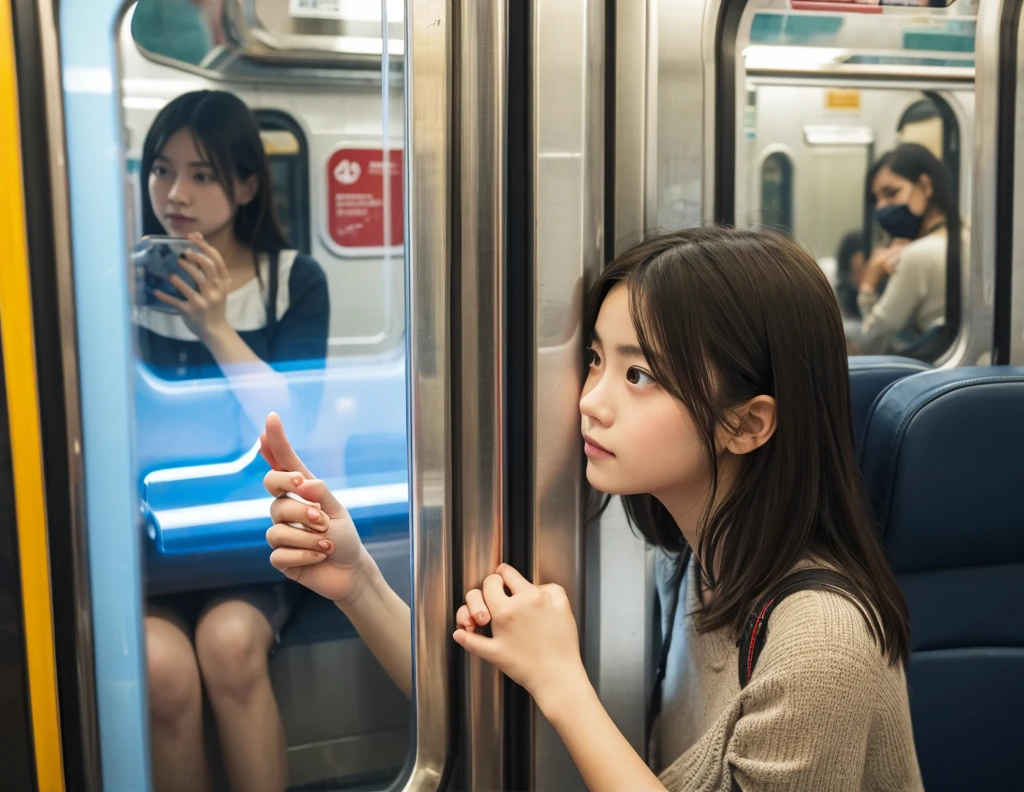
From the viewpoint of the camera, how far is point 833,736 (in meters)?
1.00

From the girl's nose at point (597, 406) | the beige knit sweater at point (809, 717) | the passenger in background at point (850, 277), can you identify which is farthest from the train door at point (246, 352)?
the passenger in background at point (850, 277)

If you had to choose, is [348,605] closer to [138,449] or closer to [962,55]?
[138,449]

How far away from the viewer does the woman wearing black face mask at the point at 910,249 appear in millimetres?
2338

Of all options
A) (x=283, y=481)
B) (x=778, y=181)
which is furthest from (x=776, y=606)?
(x=778, y=181)

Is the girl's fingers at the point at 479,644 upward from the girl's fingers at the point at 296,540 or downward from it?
downward

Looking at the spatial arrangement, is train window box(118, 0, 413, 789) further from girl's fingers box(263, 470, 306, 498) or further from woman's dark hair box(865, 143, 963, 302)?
woman's dark hair box(865, 143, 963, 302)

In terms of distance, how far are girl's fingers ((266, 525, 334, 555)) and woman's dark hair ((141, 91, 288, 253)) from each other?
0.33 metres

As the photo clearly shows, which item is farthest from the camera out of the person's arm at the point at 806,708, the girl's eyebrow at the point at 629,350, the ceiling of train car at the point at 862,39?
the ceiling of train car at the point at 862,39

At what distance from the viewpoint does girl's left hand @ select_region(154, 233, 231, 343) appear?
A: 1078 millimetres

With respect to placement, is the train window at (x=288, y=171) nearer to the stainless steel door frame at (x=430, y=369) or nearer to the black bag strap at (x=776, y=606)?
the stainless steel door frame at (x=430, y=369)

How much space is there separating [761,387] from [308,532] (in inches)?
22.0

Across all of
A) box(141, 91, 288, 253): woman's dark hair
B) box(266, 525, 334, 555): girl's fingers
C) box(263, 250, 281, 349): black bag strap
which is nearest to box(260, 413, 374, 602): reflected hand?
box(266, 525, 334, 555): girl's fingers

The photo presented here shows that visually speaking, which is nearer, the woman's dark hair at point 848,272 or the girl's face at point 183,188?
the girl's face at point 183,188

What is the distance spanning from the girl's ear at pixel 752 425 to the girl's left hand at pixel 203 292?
23.9 inches
